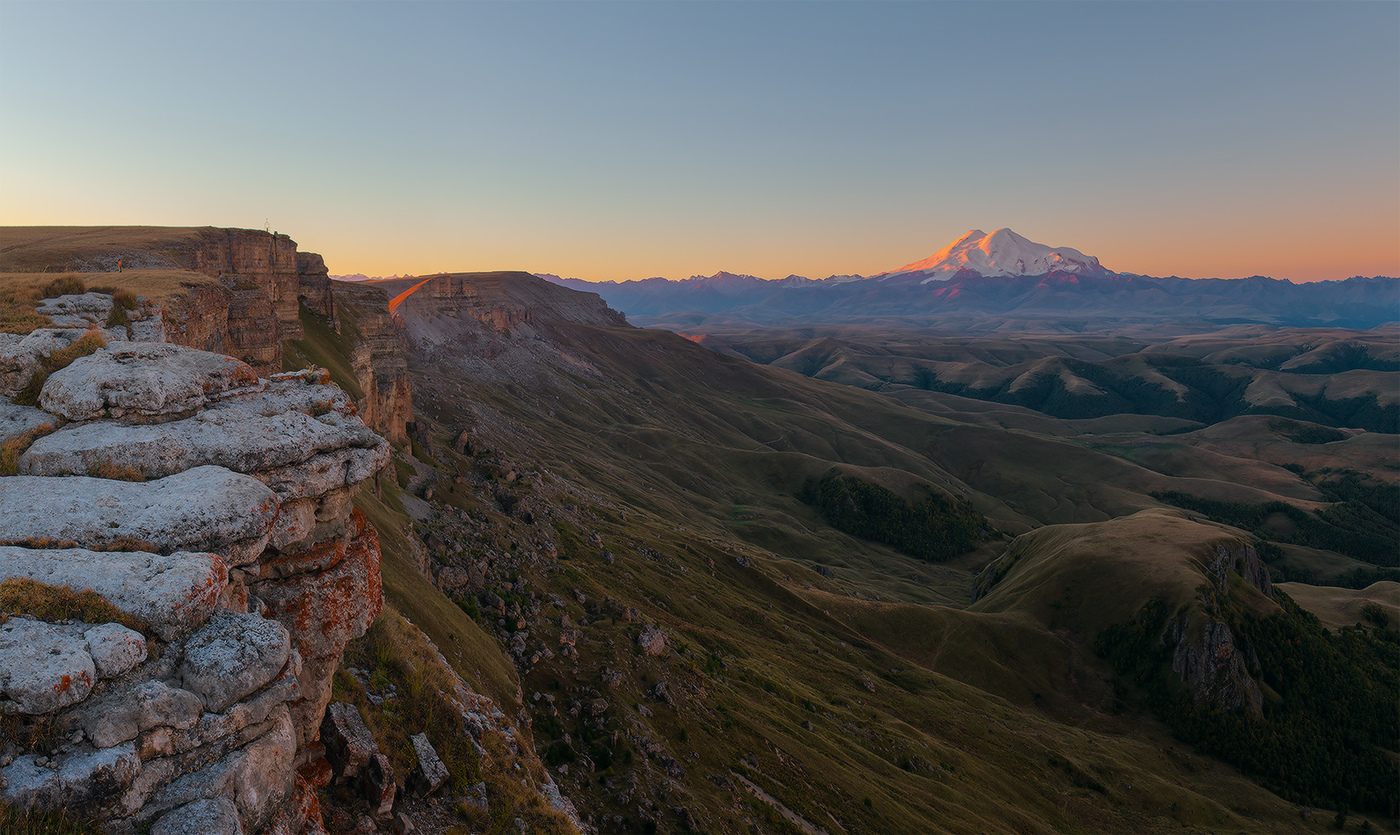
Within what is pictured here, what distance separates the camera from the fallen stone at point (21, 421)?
14805mm

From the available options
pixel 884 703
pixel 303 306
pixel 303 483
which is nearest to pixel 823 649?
pixel 884 703

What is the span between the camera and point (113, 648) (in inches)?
417

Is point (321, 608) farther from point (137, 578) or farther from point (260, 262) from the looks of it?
point (260, 262)

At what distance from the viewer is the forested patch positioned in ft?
380

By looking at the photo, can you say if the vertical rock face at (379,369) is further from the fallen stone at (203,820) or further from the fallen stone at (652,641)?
the fallen stone at (203,820)

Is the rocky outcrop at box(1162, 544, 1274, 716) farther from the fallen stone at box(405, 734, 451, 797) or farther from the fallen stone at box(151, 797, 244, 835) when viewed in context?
the fallen stone at box(151, 797, 244, 835)

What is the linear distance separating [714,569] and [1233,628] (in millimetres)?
111708

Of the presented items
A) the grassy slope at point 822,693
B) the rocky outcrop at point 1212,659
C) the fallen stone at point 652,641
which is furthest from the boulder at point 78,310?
the rocky outcrop at point 1212,659

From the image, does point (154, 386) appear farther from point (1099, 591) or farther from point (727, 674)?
point (1099, 591)

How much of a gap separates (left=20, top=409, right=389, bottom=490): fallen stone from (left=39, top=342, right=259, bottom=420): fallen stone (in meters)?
0.45

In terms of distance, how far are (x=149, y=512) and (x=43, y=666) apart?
12.5 ft

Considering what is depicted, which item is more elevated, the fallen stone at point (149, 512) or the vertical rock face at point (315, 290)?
the vertical rock face at point (315, 290)

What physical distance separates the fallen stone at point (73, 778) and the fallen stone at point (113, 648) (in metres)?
1.19

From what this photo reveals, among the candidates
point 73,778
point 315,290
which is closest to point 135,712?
point 73,778
